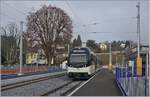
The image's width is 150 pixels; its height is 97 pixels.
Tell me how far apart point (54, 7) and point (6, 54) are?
2023cm

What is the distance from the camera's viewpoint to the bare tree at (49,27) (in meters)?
75.2

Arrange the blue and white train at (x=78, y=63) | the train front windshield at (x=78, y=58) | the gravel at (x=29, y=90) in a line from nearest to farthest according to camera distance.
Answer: the gravel at (x=29, y=90) → the blue and white train at (x=78, y=63) → the train front windshield at (x=78, y=58)

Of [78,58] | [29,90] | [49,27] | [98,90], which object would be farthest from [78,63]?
[49,27]

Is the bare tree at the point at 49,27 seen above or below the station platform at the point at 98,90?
above

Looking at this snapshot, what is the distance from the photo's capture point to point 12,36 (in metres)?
91.8

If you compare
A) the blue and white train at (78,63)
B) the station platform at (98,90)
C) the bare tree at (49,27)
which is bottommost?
the station platform at (98,90)

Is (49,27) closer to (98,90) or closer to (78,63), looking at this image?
(78,63)

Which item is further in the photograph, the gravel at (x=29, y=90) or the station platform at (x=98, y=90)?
the station platform at (x=98, y=90)

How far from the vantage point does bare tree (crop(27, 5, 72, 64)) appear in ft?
247

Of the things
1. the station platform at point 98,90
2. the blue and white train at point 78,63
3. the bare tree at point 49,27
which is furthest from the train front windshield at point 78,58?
the bare tree at point 49,27

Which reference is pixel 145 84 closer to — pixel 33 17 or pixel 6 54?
pixel 33 17

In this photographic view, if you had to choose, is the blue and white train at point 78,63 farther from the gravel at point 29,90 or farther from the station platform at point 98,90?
the gravel at point 29,90

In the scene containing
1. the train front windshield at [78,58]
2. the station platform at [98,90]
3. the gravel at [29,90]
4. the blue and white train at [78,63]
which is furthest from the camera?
the train front windshield at [78,58]

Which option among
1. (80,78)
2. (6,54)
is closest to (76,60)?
(80,78)
